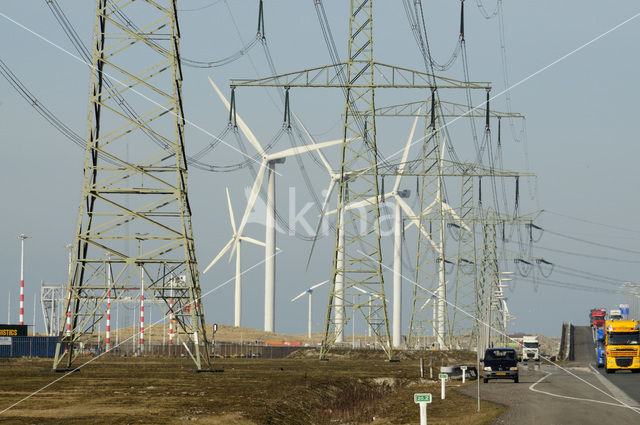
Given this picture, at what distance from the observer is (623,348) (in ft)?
261

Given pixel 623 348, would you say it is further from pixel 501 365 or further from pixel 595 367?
pixel 501 365

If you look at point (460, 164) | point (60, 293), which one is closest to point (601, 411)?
point (460, 164)

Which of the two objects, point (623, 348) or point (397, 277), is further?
point (397, 277)

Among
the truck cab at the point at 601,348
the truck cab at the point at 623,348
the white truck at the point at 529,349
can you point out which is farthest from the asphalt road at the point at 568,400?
the white truck at the point at 529,349

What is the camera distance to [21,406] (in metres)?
37.2

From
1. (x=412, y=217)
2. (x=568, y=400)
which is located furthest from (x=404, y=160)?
(x=568, y=400)

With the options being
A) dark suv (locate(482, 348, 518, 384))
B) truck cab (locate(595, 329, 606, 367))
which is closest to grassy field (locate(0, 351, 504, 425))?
dark suv (locate(482, 348, 518, 384))

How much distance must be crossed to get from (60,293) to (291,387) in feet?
512

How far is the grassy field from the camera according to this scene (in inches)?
1368

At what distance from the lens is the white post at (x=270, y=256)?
5320 inches

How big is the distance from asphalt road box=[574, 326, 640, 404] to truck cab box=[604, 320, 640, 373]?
2.77ft

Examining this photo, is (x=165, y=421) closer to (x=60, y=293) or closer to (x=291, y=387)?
(x=291, y=387)

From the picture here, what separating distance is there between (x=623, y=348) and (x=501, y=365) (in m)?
18.8

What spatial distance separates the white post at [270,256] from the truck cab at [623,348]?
62.1 meters
